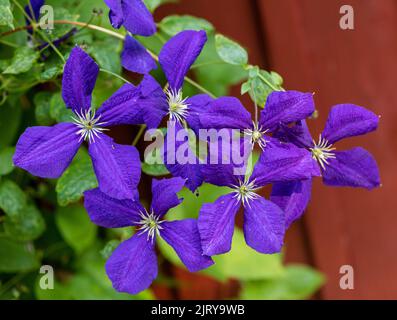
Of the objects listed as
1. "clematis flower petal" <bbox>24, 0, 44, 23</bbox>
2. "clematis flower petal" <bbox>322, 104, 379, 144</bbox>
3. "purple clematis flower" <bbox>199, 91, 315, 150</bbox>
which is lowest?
"purple clematis flower" <bbox>199, 91, 315, 150</bbox>

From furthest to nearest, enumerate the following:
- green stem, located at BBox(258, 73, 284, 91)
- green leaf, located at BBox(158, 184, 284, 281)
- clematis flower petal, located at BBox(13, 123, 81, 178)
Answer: green leaf, located at BBox(158, 184, 284, 281), green stem, located at BBox(258, 73, 284, 91), clematis flower petal, located at BBox(13, 123, 81, 178)

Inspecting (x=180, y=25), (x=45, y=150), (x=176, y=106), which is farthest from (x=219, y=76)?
(x=45, y=150)

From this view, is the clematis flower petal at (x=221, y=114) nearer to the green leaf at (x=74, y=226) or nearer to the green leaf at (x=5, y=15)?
the green leaf at (x=5, y=15)

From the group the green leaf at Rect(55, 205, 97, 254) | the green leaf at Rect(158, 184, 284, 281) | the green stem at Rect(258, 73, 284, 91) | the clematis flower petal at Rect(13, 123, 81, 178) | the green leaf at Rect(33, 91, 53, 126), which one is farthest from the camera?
the green leaf at Rect(158, 184, 284, 281)

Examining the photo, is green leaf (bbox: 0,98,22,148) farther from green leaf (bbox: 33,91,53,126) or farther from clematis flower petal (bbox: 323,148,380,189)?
clematis flower petal (bbox: 323,148,380,189)

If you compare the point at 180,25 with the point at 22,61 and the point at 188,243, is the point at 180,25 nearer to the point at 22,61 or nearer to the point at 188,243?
the point at 22,61

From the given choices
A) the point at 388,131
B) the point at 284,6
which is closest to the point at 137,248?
the point at 284,6

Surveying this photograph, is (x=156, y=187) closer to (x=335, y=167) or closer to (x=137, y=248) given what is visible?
(x=137, y=248)

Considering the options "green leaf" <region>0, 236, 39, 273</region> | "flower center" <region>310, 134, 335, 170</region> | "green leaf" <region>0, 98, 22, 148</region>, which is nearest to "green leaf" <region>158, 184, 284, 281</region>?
"green leaf" <region>0, 236, 39, 273</region>
